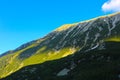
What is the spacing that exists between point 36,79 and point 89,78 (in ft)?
266

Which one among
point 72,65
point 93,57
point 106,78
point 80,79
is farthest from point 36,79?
point 106,78

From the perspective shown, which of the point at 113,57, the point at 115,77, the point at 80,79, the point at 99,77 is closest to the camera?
the point at 115,77

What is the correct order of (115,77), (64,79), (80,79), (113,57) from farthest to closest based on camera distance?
(113,57) → (64,79) → (80,79) → (115,77)

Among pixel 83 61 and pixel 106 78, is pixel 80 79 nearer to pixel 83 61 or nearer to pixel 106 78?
pixel 106 78

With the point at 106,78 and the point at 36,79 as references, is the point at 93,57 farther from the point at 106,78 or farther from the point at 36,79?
the point at 106,78

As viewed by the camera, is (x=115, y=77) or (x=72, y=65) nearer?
(x=115, y=77)

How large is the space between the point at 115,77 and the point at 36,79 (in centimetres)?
9613

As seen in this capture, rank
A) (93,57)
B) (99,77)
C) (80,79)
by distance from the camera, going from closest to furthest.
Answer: (99,77) → (80,79) → (93,57)

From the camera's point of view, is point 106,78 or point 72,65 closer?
point 106,78

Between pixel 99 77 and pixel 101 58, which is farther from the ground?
pixel 101 58

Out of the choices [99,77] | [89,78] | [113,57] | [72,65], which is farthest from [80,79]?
[72,65]

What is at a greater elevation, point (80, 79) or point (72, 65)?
point (72, 65)

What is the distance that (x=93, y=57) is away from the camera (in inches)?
6289

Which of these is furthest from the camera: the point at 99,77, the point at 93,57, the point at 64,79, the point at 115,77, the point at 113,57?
the point at 93,57
